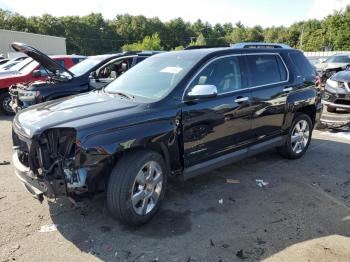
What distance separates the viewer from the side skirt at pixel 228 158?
4.27 meters

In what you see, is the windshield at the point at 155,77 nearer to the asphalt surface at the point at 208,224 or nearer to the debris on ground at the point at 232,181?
the asphalt surface at the point at 208,224

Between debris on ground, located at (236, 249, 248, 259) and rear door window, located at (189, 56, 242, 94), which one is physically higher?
rear door window, located at (189, 56, 242, 94)

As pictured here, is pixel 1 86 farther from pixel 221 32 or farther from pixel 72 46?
pixel 221 32

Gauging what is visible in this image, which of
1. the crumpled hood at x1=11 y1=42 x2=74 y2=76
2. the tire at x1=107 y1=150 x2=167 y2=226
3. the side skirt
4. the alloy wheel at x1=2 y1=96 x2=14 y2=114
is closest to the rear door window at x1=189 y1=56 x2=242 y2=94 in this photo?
the side skirt

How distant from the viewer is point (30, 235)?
3674mm

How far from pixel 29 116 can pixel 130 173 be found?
1346mm

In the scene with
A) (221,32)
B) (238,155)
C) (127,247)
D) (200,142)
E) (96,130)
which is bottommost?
(127,247)

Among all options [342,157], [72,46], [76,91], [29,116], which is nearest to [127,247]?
[29,116]

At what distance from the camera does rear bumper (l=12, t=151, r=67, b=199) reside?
3.35 m

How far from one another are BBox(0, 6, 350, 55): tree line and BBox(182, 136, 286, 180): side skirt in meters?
70.7

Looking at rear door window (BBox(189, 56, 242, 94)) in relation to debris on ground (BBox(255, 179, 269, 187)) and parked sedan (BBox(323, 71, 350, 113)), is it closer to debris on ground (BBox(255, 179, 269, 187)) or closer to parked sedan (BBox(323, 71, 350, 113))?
debris on ground (BBox(255, 179, 269, 187))

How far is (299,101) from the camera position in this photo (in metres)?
5.75

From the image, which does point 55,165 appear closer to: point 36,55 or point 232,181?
point 232,181

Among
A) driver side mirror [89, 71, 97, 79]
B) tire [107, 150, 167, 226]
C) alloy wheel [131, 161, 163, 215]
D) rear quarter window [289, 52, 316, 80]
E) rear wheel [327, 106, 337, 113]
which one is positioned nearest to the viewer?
tire [107, 150, 167, 226]
